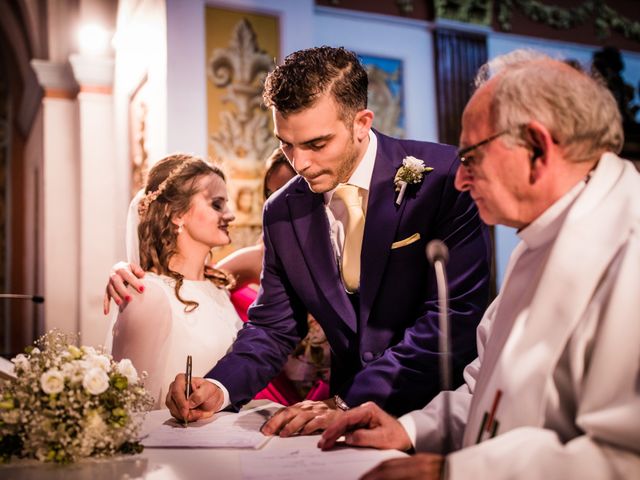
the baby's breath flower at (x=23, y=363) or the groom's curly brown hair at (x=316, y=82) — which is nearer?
the baby's breath flower at (x=23, y=363)

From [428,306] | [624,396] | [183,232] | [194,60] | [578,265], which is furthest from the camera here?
[194,60]

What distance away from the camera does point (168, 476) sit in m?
1.49

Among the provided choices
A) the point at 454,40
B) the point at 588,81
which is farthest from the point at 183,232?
the point at 454,40

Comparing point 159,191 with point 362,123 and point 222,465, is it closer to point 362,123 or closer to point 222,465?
point 362,123

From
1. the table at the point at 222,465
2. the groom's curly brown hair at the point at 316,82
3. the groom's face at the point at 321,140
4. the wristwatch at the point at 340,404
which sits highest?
the groom's curly brown hair at the point at 316,82

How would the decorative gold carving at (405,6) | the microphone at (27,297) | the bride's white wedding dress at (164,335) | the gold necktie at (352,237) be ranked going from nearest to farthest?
the microphone at (27,297) → the gold necktie at (352,237) → the bride's white wedding dress at (164,335) → the decorative gold carving at (405,6)

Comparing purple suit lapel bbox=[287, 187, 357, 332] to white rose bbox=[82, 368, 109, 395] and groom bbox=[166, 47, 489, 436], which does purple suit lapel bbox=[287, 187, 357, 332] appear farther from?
white rose bbox=[82, 368, 109, 395]

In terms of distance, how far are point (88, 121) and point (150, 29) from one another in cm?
105

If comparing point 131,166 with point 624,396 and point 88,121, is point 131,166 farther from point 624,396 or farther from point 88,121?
point 624,396

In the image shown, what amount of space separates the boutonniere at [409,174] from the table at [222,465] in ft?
3.10

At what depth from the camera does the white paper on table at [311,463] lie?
1.46 meters

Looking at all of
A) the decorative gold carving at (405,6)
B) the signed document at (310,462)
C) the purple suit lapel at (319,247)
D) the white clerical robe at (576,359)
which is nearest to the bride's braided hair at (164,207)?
the purple suit lapel at (319,247)

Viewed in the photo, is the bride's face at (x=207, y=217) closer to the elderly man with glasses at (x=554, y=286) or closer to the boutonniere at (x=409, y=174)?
the boutonniere at (x=409, y=174)

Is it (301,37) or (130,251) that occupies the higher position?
(301,37)
